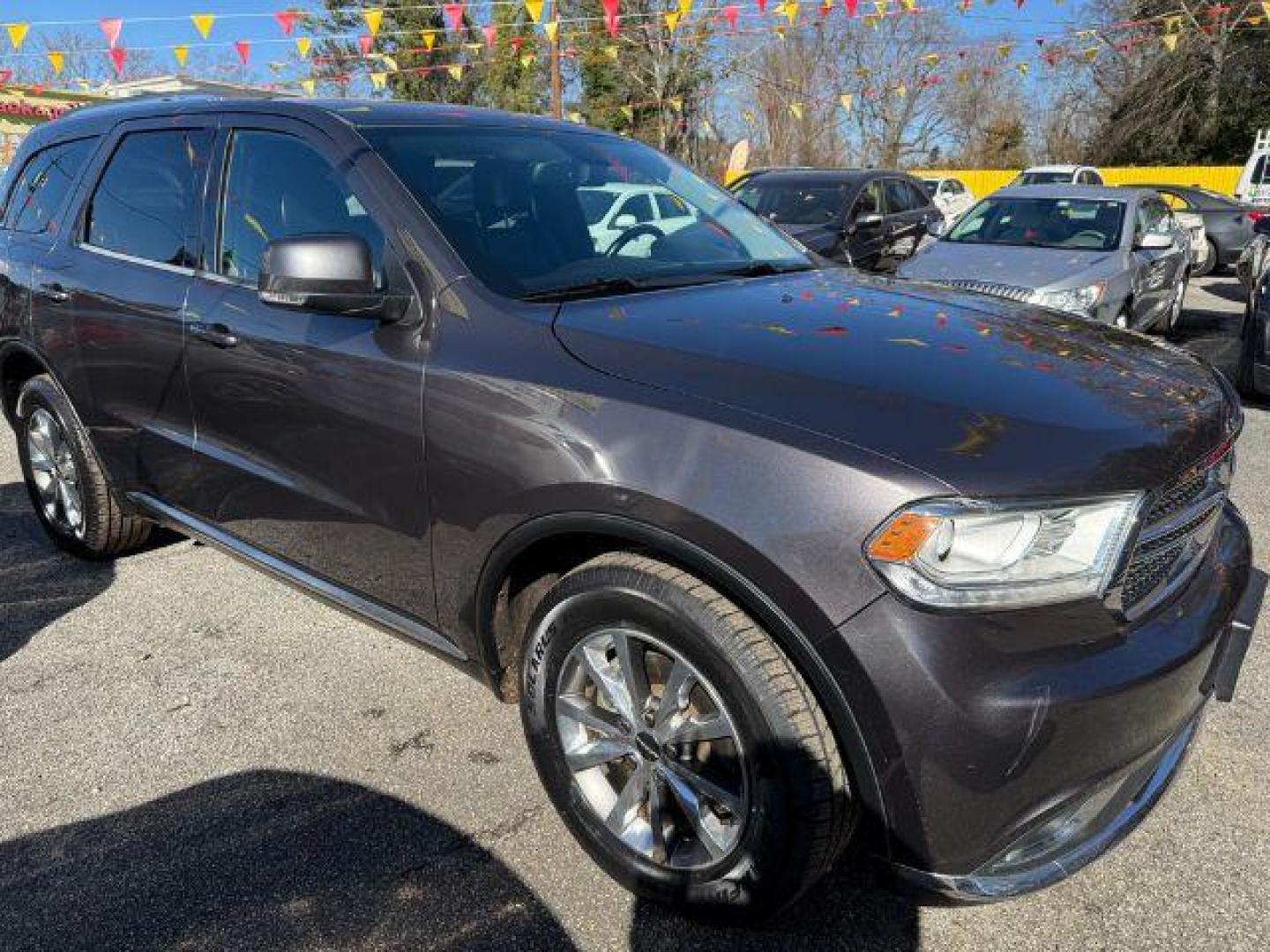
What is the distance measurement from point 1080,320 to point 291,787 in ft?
8.60

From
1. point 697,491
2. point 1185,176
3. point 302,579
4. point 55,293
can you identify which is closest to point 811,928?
point 697,491

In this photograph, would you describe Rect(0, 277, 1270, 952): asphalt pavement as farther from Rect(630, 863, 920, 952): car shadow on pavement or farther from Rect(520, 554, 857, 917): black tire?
Rect(520, 554, 857, 917): black tire

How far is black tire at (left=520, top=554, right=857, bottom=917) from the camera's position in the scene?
1830 mm

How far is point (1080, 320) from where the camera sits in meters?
2.75

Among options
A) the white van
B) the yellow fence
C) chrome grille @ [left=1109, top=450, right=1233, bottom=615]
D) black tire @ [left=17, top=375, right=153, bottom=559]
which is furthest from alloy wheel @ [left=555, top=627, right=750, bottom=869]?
the yellow fence

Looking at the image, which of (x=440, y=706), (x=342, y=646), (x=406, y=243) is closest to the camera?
(x=406, y=243)

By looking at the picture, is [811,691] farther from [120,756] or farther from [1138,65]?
→ [1138,65]

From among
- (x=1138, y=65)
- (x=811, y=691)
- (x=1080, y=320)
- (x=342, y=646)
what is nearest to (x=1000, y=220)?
(x=1080, y=320)

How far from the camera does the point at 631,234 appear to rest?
295 centimetres

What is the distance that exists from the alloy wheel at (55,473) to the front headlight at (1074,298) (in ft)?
21.2

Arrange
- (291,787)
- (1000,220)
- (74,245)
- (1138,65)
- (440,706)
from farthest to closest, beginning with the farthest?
(1138,65), (1000,220), (74,245), (440,706), (291,787)

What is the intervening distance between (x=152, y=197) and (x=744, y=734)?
2.89 metres

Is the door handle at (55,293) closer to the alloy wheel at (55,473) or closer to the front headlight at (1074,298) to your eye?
the alloy wheel at (55,473)

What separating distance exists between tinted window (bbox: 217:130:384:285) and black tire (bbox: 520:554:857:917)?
123cm
